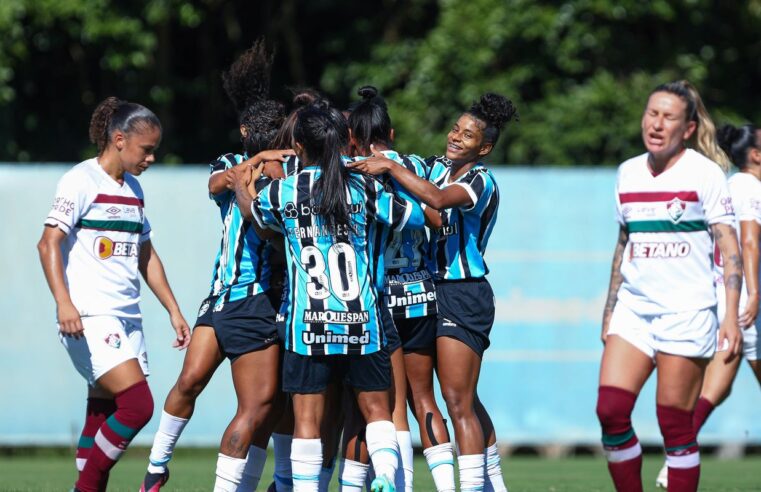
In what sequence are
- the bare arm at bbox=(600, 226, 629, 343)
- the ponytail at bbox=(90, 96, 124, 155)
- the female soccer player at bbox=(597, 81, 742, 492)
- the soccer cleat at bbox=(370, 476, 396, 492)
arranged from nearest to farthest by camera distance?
the soccer cleat at bbox=(370, 476, 396, 492)
the female soccer player at bbox=(597, 81, 742, 492)
the bare arm at bbox=(600, 226, 629, 343)
the ponytail at bbox=(90, 96, 124, 155)

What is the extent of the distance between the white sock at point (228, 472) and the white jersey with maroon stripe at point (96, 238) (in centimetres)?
110

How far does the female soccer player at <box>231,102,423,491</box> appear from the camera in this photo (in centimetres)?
580

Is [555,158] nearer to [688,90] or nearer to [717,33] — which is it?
[717,33]

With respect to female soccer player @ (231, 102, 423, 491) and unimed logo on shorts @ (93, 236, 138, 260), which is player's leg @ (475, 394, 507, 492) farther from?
unimed logo on shorts @ (93, 236, 138, 260)

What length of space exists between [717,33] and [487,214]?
1059 centimetres

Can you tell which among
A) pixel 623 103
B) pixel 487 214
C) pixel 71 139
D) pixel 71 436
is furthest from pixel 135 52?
pixel 487 214

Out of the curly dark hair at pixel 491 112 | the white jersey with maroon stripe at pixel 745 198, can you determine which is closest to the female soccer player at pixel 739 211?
the white jersey with maroon stripe at pixel 745 198

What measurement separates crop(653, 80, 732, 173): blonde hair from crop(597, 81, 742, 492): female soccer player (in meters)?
0.01

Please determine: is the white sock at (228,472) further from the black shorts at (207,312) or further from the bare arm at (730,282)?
the bare arm at (730,282)

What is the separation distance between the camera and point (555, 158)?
48.4 ft

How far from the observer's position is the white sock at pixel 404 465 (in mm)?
6273

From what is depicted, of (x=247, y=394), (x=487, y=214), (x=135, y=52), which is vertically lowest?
(x=247, y=394)

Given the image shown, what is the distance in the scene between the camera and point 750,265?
654cm

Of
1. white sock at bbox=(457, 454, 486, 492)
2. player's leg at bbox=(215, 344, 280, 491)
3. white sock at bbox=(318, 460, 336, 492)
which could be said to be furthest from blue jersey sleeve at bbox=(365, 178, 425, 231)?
white sock at bbox=(318, 460, 336, 492)
